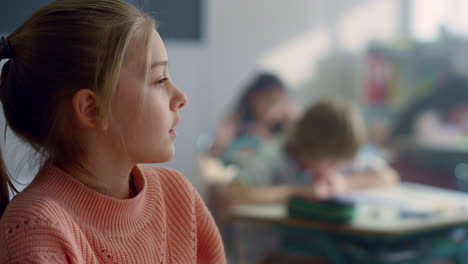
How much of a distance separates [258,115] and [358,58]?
183 cm

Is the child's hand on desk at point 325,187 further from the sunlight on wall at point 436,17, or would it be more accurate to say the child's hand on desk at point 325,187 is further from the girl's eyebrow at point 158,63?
the sunlight on wall at point 436,17

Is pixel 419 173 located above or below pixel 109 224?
below

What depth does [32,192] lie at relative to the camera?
0.92m

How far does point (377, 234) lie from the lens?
2.36 m

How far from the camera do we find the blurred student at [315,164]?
301cm

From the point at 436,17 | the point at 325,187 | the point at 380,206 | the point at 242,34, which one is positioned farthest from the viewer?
the point at 436,17

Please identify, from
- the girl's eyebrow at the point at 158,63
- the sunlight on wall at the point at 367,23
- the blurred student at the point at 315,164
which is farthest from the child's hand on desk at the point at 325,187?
the sunlight on wall at the point at 367,23

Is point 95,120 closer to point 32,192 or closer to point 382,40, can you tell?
point 32,192

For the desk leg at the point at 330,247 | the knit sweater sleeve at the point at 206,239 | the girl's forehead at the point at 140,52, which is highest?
the girl's forehead at the point at 140,52

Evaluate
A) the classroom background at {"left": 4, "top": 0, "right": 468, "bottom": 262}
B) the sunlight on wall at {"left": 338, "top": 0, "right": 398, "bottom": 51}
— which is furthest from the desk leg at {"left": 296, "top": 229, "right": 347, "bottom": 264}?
the sunlight on wall at {"left": 338, "top": 0, "right": 398, "bottom": 51}

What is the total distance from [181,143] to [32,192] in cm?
129

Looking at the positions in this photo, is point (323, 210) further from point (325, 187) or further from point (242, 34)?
point (242, 34)

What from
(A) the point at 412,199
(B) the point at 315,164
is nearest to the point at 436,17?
(B) the point at 315,164

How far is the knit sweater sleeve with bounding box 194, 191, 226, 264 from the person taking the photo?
1.10 m
